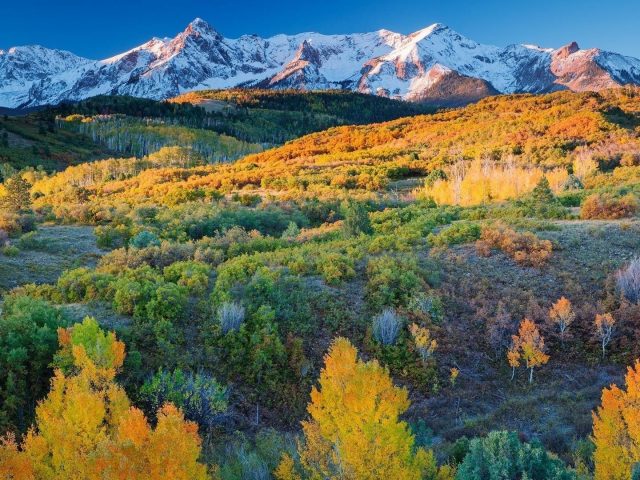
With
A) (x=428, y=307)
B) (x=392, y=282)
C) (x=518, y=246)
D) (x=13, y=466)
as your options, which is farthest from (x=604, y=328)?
(x=13, y=466)

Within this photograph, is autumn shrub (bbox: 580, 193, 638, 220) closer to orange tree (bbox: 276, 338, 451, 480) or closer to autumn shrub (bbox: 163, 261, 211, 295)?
autumn shrub (bbox: 163, 261, 211, 295)

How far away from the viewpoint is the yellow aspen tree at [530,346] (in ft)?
32.1

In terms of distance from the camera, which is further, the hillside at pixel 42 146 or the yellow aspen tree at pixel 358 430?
the hillside at pixel 42 146

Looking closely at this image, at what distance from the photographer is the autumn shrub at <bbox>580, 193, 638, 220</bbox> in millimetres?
17688

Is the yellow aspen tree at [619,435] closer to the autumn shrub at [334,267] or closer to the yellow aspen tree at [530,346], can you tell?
the yellow aspen tree at [530,346]

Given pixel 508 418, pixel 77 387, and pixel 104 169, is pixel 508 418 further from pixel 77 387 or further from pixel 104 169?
pixel 104 169

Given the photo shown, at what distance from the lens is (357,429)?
528cm

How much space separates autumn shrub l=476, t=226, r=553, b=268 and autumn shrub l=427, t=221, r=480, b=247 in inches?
18.4

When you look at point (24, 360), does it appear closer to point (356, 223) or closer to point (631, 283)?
point (356, 223)

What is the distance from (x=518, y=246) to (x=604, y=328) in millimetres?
3808

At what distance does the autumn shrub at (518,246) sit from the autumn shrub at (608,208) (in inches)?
188

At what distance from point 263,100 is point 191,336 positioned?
18645cm

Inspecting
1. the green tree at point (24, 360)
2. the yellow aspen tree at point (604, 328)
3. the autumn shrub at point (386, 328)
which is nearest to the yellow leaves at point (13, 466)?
the green tree at point (24, 360)

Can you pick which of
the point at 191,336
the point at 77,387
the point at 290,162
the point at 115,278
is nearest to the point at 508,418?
the point at 191,336
